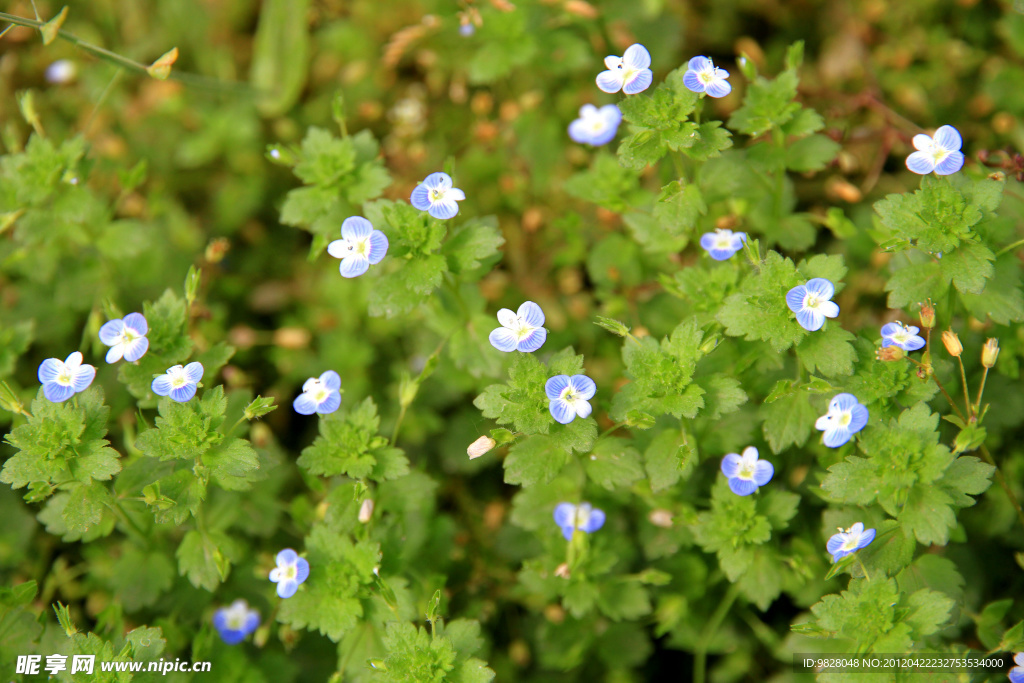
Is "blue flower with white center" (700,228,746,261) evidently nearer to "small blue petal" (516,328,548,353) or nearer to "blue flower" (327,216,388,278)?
"small blue petal" (516,328,548,353)

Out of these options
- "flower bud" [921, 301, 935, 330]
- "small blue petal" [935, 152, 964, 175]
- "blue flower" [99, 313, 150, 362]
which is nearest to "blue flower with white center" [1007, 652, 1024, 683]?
"flower bud" [921, 301, 935, 330]

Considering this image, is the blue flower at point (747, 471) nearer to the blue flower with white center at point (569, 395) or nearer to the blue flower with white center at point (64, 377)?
the blue flower with white center at point (569, 395)

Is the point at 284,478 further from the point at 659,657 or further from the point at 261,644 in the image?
the point at 659,657

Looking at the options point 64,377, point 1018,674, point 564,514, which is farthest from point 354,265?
point 1018,674

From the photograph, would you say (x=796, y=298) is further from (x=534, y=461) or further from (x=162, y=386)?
(x=162, y=386)

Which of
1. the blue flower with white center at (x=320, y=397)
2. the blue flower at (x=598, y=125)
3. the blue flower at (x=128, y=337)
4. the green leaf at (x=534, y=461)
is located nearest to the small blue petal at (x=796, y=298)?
the green leaf at (x=534, y=461)

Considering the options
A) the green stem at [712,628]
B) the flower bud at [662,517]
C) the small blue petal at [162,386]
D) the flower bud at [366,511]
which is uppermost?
the small blue petal at [162,386]
